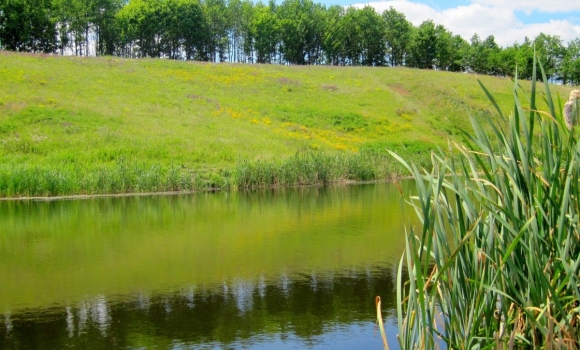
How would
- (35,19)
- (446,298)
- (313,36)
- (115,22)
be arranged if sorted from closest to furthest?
(446,298) < (35,19) < (115,22) < (313,36)

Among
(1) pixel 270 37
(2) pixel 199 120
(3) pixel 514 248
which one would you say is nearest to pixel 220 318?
(3) pixel 514 248

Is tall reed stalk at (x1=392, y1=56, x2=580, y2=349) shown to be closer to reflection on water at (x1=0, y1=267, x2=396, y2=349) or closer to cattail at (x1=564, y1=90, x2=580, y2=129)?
cattail at (x1=564, y1=90, x2=580, y2=129)

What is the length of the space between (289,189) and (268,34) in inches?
2146

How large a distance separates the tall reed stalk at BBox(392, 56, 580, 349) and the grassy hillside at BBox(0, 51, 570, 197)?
13784 millimetres

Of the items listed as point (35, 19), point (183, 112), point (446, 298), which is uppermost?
point (35, 19)

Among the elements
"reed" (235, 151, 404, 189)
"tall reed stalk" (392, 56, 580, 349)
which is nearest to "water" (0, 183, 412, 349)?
"tall reed stalk" (392, 56, 580, 349)

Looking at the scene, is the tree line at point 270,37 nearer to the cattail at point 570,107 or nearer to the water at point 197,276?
the water at point 197,276

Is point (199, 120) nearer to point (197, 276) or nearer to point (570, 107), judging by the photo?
point (197, 276)

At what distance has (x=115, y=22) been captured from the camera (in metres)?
75.1

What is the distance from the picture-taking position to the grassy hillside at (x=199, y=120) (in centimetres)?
2766

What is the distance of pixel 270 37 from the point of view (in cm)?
7831

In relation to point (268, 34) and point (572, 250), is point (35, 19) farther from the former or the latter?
point (572, 250)

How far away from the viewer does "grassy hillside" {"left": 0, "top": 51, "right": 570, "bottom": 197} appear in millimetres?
27656

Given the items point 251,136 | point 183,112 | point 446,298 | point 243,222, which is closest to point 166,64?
point 183,112
